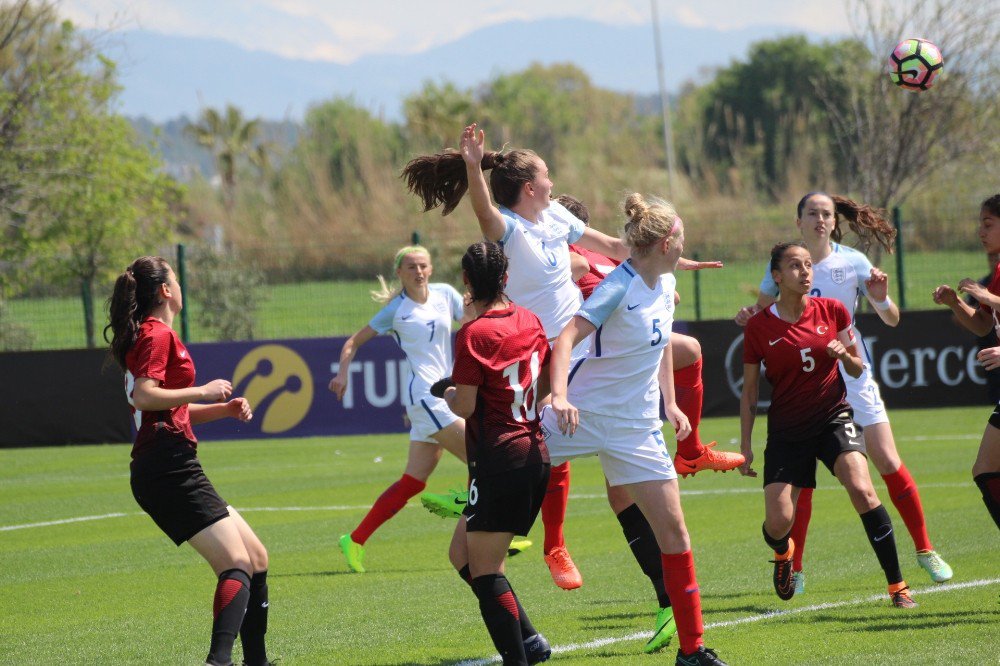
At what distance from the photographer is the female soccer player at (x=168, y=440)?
5.57 metres

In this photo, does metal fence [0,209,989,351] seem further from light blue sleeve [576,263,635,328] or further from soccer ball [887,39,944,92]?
light blue sleeve [576,263,635,328]

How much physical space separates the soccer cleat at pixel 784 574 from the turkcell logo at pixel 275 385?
11665 millimetres

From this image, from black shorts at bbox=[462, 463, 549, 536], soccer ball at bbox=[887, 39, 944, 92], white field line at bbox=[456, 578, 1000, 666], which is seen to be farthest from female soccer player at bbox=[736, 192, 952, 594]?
black shorts at bbox=[462, 463, 549, 536]

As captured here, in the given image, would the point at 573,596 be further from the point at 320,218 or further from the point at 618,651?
the point at 320,218

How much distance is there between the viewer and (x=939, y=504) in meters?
10.7

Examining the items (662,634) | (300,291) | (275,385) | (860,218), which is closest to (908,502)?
(860,218)

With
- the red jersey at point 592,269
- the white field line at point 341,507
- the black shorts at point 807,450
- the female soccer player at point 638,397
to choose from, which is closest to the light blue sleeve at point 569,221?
the red jersey at point 592,269

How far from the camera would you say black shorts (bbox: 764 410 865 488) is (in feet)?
23.3

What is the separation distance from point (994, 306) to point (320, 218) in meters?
28.7

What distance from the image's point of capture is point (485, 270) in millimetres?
5543

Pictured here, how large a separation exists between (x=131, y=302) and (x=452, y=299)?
187 inches

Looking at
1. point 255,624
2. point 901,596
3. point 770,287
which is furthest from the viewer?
point 770,287

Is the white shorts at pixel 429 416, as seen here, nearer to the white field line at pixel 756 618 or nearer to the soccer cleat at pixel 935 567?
the white field line at pixel 756 618

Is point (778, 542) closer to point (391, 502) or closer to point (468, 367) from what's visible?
point (468, 367)
